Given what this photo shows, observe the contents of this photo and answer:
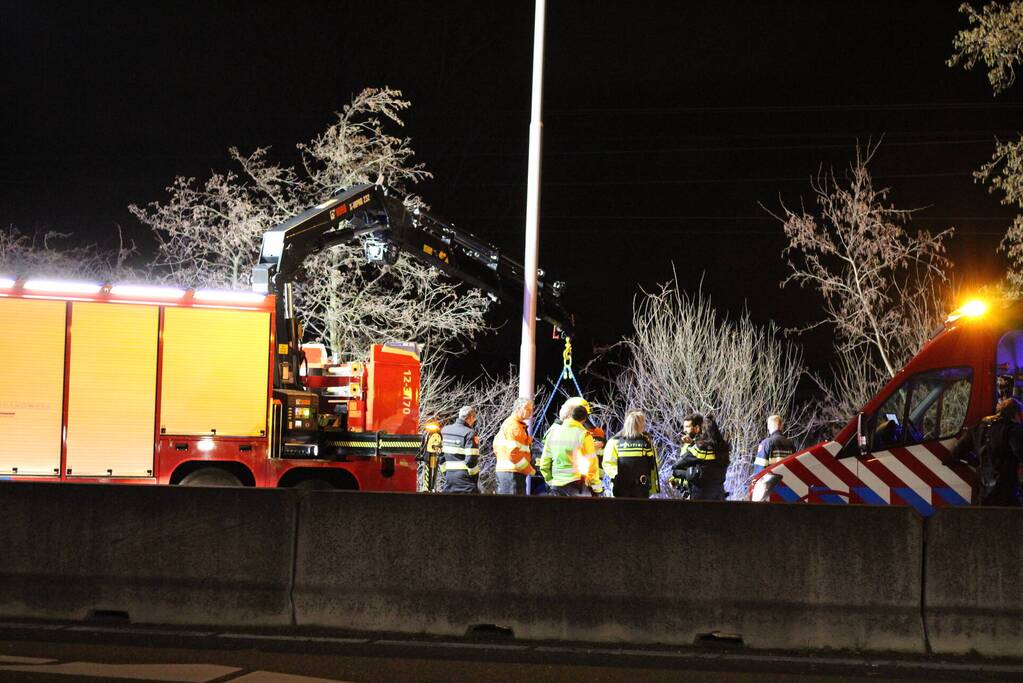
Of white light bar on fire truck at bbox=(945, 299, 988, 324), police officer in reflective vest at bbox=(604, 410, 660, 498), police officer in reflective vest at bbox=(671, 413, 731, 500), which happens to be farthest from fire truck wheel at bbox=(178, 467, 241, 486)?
white light bar on fire truck at bbox=(945, 299, 988, 324)

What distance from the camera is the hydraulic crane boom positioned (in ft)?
48.5

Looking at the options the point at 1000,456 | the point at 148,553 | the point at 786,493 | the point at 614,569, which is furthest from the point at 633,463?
the point at 148,553

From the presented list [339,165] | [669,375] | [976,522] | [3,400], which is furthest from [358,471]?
[669,375]

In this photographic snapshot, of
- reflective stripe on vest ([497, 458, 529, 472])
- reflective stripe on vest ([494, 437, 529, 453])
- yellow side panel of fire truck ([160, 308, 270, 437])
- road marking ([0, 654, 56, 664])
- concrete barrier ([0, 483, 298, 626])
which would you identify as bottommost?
road marking ([0, 654, 56, 664])

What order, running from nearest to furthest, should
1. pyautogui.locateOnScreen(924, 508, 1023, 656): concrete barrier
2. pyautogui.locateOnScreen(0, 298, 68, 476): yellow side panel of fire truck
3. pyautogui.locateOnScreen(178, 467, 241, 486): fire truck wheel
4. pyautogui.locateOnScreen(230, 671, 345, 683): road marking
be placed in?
pyautogui.locateOnScreen(230, 671, 345, 683): road marking
pyautogui.locateOnScreen(924, 508, 1023, 656): concrete barrier
pyautogui.locateOnScreen(0, 298, 68, 476): yellow side panel of fire truck
pyautogui.locateOnScreen(178, 467, 241, 486): fire truck wheel

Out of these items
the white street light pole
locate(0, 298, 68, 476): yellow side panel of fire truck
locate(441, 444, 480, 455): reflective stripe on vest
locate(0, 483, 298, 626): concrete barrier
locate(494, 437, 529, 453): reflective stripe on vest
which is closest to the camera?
locate(0, 483, 298, 626): concrete barrier

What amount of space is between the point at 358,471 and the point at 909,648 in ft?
27.1

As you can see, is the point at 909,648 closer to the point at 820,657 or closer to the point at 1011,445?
the point at 820,657

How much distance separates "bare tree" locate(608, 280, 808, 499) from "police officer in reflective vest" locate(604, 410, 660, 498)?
29329 mm

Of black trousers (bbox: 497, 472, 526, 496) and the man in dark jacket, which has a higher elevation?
the man in dark jacket

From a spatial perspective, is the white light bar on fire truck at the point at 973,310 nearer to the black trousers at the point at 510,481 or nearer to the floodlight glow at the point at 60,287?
the black trousers at the point at 510,481

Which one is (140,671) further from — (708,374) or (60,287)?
(708,374)

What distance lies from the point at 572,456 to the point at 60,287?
22.1 ft

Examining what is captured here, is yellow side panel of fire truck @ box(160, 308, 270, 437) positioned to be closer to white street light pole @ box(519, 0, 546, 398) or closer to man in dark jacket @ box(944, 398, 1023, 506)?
white street light pole @ box(519, 0, 546, 398)
